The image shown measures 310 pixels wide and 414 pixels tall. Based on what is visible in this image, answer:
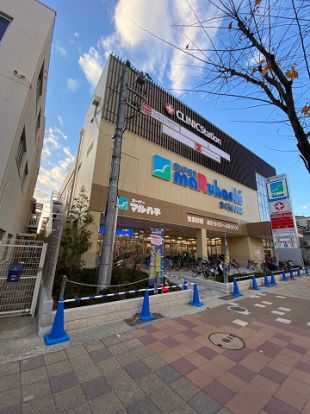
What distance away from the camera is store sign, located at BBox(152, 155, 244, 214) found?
54.5 feet

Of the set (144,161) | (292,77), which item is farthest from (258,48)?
(144,161)

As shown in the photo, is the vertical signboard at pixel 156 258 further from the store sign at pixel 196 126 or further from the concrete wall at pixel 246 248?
the concrete wall at pixel 246 248

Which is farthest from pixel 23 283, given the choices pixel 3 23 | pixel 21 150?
pixel 3 23

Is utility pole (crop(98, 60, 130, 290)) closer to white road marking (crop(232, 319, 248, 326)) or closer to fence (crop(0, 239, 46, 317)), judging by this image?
fence (crop(0, 239, 46, 317))

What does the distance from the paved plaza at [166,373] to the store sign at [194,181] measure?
1313cm

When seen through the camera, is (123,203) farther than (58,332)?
Yes

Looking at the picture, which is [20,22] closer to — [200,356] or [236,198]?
[200,356]

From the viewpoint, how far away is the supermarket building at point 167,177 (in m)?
13.9

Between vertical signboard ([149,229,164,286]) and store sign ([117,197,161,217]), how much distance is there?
6.51 meters

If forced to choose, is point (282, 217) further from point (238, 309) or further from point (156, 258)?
point (156, 258)

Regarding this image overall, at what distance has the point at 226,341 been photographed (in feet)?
13.9

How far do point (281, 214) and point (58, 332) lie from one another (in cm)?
1812

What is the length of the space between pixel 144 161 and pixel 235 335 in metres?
13.5

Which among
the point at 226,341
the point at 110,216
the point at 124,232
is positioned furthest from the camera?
the point at 124,232
